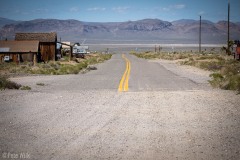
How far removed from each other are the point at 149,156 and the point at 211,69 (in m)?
22.3

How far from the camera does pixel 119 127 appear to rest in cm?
708

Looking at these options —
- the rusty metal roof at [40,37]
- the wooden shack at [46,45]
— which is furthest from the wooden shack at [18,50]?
the rusty metal roof at [40,37]

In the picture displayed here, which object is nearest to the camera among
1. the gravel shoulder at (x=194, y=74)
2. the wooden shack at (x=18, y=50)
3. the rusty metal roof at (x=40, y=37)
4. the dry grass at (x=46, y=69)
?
the gravel shoulder at (x=194, y=74)

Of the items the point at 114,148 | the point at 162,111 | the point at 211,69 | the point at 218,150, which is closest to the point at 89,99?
the point at 162,111

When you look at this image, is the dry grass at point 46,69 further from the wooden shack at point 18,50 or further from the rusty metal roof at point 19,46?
the rusty metal roof at point 19,46

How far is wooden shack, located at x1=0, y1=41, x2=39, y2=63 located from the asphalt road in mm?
34690

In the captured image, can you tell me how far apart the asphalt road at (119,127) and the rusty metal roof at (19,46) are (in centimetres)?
3488

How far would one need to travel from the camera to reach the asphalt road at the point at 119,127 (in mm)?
5508

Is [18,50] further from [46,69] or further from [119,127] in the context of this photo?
[119,127]

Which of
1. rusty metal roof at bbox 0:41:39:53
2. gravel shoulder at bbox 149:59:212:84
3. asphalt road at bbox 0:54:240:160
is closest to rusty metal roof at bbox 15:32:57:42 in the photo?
rusty metal roof at bbox 0:41:39:53

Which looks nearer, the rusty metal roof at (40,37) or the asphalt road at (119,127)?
the asphalt road at (119,127)

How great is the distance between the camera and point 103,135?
6.46 metres

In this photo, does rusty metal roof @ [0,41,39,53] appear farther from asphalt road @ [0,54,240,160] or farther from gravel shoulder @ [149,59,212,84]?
asphalt road @ [0,54,240,160]

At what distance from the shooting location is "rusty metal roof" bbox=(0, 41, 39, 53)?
144 ft
